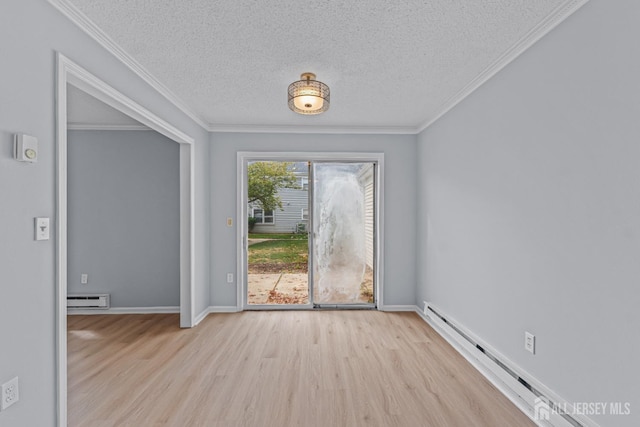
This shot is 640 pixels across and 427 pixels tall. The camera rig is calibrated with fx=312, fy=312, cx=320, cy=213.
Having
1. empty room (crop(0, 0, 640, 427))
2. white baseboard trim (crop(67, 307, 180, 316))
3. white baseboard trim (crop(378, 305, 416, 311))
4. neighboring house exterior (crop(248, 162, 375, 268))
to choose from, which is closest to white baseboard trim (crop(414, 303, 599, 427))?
empty room (crop(0, 0, 640, 427))

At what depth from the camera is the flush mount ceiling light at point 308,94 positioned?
2.64 m

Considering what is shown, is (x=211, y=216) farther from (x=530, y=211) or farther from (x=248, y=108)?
(x=530, y=211)

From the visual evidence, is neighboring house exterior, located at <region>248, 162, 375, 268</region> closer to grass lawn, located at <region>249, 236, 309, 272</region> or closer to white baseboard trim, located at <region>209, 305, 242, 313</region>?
grass lawn, located at <region>249, 236, 309, 272</region>

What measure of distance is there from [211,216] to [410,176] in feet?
9.18

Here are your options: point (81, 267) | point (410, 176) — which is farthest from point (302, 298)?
point (81, 267)

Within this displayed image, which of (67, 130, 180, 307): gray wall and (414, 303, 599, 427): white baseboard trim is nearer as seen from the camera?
(414, 303, 599, 427): white baseboard trim

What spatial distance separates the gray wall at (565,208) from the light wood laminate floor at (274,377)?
0.54 m

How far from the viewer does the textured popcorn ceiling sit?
1854 mm

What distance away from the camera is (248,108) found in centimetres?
357
